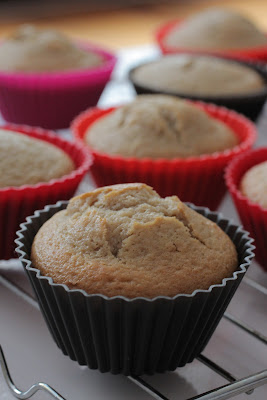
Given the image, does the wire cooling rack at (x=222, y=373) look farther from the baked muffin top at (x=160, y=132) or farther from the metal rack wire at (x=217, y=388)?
the baked muffin top at (x=160, y=132)

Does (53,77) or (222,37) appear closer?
(53,77)

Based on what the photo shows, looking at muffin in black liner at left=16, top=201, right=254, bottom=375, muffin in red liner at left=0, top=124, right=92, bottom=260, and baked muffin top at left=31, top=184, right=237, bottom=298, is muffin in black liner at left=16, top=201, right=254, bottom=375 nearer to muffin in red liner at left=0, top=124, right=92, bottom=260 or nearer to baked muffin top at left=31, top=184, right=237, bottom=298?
baked muffin top at left=31, top=184, right=237, bottom=298

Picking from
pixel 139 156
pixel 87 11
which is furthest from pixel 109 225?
pixel 87 11

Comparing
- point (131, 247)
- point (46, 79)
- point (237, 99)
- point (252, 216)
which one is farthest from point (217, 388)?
point (46, 79)

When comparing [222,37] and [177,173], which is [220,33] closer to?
[222,37]

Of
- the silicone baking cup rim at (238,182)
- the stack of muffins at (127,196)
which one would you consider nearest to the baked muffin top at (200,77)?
the stack of muffins at (127,196)
